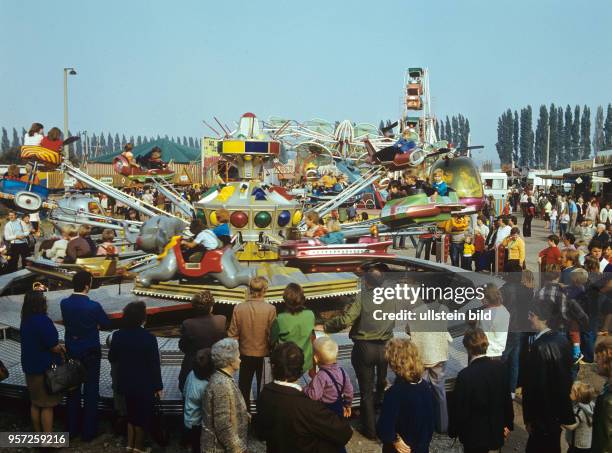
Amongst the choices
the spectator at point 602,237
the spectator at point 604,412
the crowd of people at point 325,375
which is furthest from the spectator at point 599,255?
the spectator at point 604,412

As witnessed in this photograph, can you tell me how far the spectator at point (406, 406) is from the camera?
170 inches

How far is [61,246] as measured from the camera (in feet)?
36.2

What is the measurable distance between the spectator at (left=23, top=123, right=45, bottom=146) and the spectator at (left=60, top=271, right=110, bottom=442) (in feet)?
18.2

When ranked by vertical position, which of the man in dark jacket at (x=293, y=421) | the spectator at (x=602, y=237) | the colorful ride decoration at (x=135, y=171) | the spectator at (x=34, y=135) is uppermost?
the spectator at (x=34, y=135)

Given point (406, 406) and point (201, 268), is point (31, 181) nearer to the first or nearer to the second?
point (201, 268)

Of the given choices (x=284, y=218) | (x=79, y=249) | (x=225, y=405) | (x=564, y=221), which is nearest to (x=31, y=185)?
(x=79, y=249)

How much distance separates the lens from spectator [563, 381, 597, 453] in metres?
4.89

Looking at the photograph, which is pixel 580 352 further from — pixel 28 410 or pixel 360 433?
pixel 28 410

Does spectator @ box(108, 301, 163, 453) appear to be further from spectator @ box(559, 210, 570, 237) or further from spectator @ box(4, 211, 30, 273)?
spectator @ box(559, 210, 570, 237)

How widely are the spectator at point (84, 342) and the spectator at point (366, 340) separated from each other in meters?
2.28

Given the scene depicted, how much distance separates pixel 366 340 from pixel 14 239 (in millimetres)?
11036

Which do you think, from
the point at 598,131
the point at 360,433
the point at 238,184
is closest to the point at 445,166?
the point at 238,184

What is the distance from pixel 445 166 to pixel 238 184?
390cm

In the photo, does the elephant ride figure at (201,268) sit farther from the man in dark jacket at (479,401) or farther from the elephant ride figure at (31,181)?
the man in dark jacket at (479,401)
